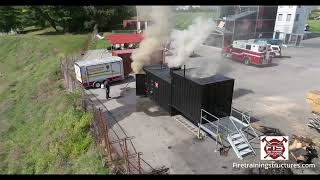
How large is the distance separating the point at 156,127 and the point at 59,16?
2115 inches

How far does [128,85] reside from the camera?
29.0m

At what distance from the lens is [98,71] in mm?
28250

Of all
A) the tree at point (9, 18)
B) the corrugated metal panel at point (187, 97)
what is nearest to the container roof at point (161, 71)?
the corrugated metal panel at point (187, 97)

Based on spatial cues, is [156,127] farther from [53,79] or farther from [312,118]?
[53,79]

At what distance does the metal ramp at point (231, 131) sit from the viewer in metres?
16.1

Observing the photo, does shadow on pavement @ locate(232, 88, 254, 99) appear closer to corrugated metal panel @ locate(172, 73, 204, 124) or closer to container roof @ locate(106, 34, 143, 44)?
corrugated metal panel @ locate(172, 73, 204, 124)

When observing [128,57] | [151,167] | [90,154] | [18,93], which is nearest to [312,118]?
[151,167]

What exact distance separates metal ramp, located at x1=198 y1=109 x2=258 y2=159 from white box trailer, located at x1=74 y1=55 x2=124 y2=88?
45.3 ft

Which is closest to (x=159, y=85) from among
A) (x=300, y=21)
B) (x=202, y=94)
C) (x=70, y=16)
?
(x=202, y=94)

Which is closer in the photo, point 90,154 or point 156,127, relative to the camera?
point 90,154

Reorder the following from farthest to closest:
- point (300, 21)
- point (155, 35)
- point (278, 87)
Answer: point (300, 21)
point (278, 87)
point (155, 35)

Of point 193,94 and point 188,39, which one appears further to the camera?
point 188,39

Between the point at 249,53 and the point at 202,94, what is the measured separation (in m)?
22.3

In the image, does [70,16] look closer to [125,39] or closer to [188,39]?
[125,39]
